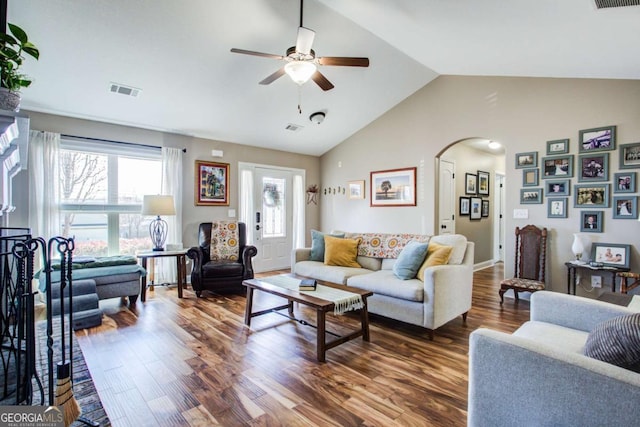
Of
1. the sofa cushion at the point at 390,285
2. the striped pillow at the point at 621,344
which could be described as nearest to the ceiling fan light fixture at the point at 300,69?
the sofa cushion at the point at 390,285

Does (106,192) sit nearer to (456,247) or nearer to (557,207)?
(456,247)

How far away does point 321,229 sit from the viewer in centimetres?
694

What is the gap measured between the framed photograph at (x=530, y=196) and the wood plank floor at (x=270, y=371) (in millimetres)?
1476

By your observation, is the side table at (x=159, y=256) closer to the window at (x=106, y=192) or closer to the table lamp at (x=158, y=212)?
the table lamp at (x=158, y=212)

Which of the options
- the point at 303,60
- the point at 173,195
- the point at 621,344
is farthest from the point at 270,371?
the point at 173,195

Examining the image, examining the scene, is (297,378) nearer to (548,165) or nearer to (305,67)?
(305,67)

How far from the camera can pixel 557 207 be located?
3.91 meters

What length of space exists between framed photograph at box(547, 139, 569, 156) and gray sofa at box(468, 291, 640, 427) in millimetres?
3137

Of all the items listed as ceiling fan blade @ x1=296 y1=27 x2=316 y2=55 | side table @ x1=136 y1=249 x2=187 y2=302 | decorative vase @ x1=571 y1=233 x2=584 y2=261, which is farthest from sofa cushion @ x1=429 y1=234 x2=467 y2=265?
Answer: side table @ x1=136 y1=249 x2=187 y2=302

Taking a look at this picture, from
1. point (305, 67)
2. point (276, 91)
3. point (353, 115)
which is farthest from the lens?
point (353, 115)

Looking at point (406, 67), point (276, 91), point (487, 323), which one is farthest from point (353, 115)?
point (487, 323)

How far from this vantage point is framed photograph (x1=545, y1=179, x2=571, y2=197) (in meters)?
3.83

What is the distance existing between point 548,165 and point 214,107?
4.43m

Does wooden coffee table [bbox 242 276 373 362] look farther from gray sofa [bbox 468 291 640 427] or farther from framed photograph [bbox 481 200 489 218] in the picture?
framed photograph [bbox 481 200 489 218]
